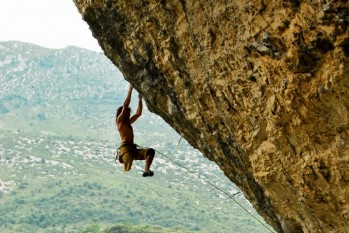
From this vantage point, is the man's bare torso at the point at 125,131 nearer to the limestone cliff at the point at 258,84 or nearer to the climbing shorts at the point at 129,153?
the climbing shorts at the point at 129,153

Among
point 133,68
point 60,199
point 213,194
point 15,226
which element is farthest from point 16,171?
point 133,68

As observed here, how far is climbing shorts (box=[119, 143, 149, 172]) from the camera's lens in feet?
32.9

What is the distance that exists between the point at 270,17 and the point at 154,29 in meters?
2.00

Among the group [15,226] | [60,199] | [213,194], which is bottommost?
[15,226]

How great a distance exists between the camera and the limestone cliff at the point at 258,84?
5098 mm

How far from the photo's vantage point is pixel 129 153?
10.0 metres

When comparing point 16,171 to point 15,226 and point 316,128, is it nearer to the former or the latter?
point 15,226

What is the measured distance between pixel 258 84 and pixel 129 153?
15.5 ft

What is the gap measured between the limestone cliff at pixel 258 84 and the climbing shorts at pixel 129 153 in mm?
2249

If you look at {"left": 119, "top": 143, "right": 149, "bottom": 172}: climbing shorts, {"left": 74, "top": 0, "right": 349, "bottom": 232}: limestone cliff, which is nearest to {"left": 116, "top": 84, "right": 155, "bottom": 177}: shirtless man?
{"left": 119, "top": 143, "right": 149, "bottom": 172}: climbing shorts

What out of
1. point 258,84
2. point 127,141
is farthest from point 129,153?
point 258,84

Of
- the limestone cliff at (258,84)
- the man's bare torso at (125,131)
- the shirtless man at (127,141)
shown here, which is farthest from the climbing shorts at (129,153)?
the limestone cliff at (258,84)

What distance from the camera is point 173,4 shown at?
21.0 feet

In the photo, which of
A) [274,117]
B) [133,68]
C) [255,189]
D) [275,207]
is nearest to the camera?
[274,117]
